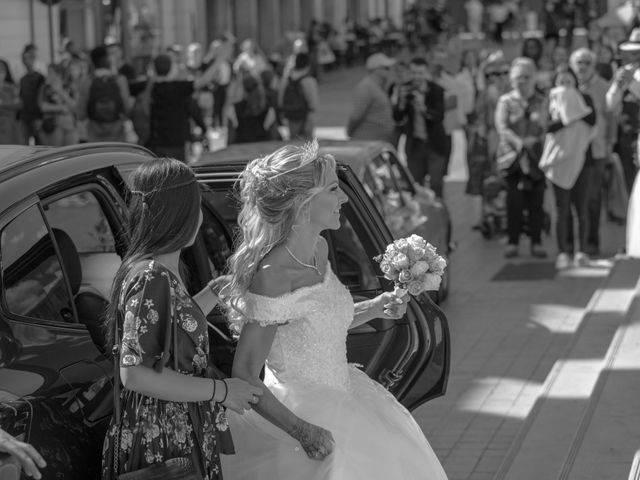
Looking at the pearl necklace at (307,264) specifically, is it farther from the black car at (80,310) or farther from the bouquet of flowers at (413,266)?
the black car at (80,310)

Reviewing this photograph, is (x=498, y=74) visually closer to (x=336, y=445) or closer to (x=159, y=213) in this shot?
(x=336, y=445)

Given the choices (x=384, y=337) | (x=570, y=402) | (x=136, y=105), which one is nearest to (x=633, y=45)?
(x=136, y=105)

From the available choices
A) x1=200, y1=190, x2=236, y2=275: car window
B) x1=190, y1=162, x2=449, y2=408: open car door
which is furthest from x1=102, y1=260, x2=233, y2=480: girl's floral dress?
x1=200, y1=190, x2=236, y2=275: car window

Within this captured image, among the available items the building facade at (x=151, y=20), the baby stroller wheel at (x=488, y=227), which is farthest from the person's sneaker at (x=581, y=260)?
the building facade at (x=151, y=20)

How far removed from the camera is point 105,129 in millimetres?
15398

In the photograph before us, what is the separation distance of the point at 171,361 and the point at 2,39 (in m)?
25.8

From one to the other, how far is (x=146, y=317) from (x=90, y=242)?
2568 millimetres

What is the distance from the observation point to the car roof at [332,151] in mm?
8300

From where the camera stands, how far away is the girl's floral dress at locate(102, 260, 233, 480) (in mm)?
3670

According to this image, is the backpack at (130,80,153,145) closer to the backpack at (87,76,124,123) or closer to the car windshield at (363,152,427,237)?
the backpack at (87,76,124,123)

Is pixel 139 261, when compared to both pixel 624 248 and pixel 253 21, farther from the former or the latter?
pixel 253 21

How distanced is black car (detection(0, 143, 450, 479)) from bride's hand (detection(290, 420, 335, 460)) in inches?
22.0

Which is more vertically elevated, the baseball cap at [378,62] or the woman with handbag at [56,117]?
the baseball cap at [378,62]

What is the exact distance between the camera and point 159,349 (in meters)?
3.70
